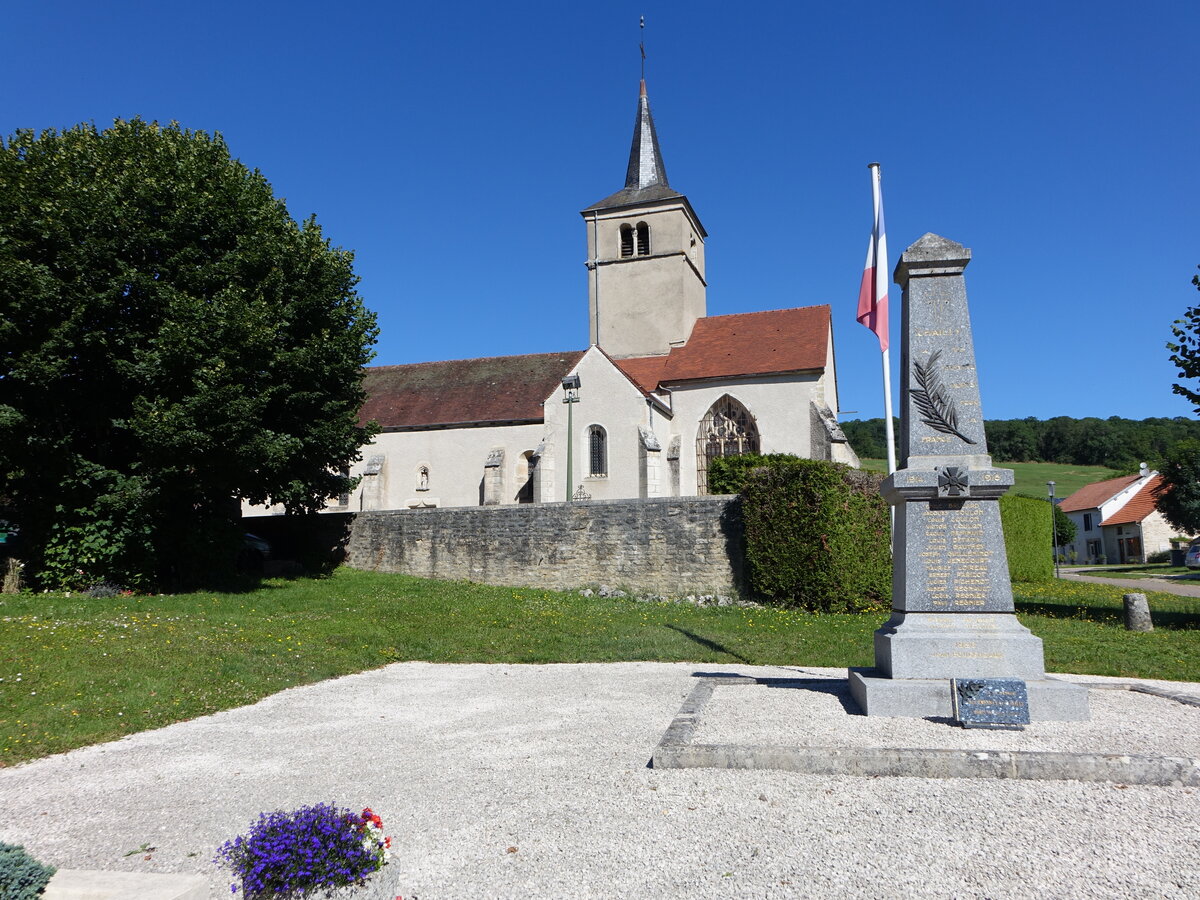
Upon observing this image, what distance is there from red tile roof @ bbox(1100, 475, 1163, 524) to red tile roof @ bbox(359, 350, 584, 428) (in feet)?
150

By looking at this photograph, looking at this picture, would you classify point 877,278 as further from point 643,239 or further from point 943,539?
point 643,239

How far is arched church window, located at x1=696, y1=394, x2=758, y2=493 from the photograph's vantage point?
91.2 ft

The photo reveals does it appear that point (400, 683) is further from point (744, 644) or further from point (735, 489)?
point (735, 489)

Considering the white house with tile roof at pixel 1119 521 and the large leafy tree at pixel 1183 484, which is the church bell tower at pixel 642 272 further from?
the white house with tile roof at pixel 1119 521

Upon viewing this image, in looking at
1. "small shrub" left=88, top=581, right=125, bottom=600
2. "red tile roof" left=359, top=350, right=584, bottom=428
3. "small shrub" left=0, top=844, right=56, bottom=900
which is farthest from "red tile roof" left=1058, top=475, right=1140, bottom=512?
"small shrub" left=0, top=844, right=56, bottom=900

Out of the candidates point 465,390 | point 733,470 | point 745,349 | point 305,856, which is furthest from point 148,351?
point 745,349

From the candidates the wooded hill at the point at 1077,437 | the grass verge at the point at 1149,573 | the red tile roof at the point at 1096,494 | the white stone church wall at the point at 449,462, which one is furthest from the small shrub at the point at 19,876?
the wooded hill at the point at 1077,437

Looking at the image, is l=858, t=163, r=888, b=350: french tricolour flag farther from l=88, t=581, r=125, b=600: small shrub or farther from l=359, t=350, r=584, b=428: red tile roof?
l=359, t=350, r=584, b=428: red tile roof

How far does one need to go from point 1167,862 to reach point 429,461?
1136 inches

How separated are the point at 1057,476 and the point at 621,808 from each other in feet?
306

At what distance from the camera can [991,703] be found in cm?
634

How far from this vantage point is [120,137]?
17344 mm

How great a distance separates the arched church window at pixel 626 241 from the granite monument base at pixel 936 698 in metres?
28.7

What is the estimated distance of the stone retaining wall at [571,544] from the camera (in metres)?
19.3
